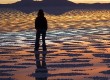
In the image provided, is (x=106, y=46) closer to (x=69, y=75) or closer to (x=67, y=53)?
(x=67, y=53)

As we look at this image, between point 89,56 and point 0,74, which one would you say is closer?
point 0,74

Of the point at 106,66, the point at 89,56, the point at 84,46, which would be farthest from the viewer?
the point at 84,46

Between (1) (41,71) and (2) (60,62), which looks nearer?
(1) (41,71)

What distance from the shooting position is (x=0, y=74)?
544 inches

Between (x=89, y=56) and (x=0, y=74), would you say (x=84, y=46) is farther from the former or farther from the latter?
(x=0, y=74)

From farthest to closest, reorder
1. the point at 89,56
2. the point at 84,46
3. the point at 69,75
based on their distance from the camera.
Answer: the point at 84,46
the point at 89,56
the point at 69,75

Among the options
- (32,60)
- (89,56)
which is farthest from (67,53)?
(32,60)

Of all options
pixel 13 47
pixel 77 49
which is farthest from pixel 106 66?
pixel 13 47

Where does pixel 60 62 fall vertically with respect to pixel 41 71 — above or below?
below

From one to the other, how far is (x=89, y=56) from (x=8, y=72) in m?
4.79

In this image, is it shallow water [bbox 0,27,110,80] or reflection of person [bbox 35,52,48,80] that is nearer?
reflection of person [bbox 35,52,48,80]

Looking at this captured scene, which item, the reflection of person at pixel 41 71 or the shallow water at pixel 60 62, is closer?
the reflection of person at pixel 41 71

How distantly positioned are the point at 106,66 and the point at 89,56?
2874 millimetres

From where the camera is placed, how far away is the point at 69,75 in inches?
532
